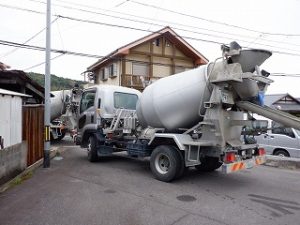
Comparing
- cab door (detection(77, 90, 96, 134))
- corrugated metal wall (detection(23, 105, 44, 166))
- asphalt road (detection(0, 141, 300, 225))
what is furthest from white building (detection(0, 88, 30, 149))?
cab door (detection(77, 90, 96, 134))

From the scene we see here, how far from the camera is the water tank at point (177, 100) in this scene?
7129mm

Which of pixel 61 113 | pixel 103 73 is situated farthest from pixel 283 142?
pixel 103 73

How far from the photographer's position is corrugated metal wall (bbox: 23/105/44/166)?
862cm

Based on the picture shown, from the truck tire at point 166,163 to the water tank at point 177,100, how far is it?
0.69m

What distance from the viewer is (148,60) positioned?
1033 inches

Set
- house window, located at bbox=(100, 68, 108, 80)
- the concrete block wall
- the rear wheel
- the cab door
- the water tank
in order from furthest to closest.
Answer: house window, located at bbox=(100, 68, 108, 80), the rear wheel, the cab door, the water tank, the concrete block wall

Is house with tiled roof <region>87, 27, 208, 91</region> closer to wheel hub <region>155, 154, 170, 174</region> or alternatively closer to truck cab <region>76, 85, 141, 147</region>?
truck cab <region>76, 85, 141, 147</region>

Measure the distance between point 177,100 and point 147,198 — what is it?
258 centimetres

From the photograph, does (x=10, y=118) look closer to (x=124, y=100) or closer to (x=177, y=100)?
(x=177, y=100)

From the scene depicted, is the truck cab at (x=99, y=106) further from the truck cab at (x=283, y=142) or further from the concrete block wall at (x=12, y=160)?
the truck cab at (x=283, y=142)

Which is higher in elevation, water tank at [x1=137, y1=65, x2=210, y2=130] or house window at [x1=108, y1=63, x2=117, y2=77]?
house window at [x1=108, y1=63, x2=117, y2=77]

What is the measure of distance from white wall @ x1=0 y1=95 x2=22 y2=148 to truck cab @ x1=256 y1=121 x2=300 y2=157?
870 cm

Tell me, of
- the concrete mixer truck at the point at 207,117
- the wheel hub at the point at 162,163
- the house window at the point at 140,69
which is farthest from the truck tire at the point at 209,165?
the house window at the point at 140,69

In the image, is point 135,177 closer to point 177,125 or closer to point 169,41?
point 177,125
